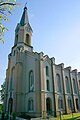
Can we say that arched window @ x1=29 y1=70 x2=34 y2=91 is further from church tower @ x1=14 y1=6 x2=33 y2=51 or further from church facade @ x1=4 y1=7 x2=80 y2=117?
church tower @ x1=14 y1=6 x2=33 y2=51

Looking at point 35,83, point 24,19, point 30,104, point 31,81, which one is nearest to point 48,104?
point 30,104

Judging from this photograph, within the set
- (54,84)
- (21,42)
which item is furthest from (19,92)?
(21,42)

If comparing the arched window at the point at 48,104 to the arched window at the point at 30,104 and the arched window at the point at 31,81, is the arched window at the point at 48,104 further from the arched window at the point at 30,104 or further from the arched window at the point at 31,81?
the arched window at the point at 31,81

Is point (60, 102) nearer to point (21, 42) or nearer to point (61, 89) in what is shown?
point (61, 89)

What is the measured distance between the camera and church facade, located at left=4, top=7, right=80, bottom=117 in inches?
1024

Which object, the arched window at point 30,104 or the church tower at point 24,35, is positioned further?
the church tower at point 24,35

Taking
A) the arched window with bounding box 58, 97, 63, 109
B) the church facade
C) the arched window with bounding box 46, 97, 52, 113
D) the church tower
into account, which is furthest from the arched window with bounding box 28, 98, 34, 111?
the church tower

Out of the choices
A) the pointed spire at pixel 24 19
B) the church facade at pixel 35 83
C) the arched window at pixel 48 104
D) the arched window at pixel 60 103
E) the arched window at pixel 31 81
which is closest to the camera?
the church facade at pixel 35 83

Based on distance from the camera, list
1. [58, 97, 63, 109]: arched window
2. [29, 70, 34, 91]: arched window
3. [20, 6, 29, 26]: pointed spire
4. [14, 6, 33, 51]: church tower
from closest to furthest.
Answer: [29, 70, 34, 91]: arched window, [58, 97, 63, 109]: arched window, [14, 6, 33, 51]: church tower, [20, 6, 29, 26]: pointed spire

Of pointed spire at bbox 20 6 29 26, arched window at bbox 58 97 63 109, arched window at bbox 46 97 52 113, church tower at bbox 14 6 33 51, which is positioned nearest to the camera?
arched window at bbox 46 97 52 113

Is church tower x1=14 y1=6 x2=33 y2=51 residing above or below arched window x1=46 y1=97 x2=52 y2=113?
above

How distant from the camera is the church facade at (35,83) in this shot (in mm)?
26000

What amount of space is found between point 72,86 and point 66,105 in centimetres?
632

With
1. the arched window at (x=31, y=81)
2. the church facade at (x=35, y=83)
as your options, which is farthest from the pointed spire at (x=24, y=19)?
the arched window at (x=31, y=81)
